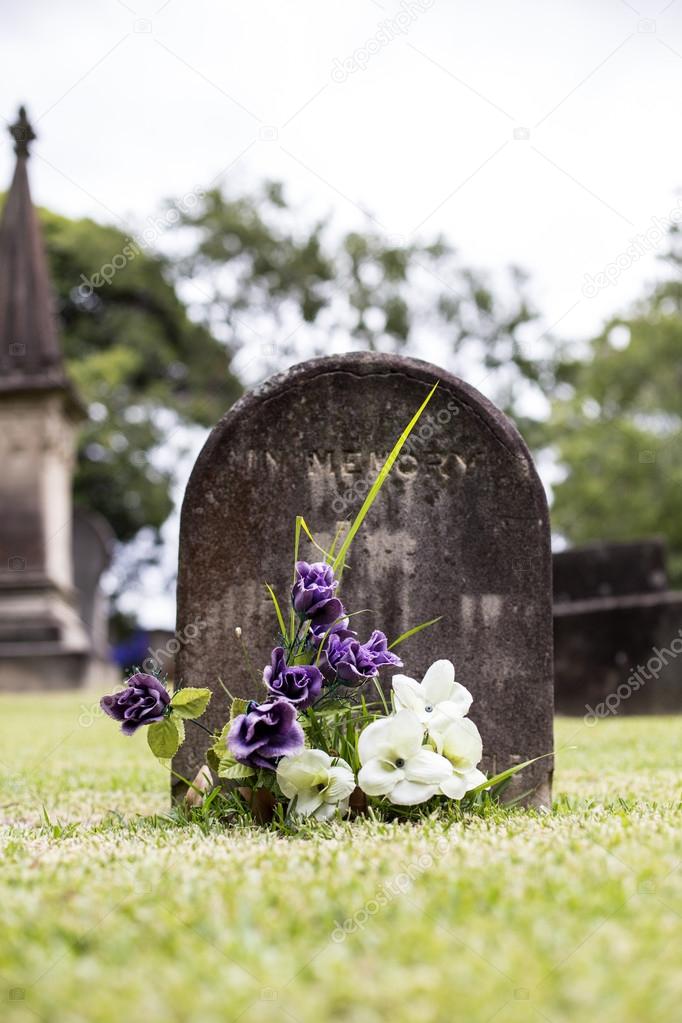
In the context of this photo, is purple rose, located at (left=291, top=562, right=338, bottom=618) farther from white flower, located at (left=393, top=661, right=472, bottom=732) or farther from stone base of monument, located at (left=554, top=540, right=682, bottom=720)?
stone base of monument, located at (left=554, top=540, right=682, bottom=720)

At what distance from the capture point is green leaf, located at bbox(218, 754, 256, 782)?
A: 3367 millimetres

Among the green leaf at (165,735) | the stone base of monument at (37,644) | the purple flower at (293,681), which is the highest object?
the purple flower at (293,681)

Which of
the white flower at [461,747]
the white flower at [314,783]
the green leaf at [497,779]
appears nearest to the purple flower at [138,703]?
the white flower at [314,783]

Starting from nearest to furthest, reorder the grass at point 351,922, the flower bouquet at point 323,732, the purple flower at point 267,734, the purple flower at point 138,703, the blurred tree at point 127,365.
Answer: the grass at point 351,922
the purple flower at point 267,734
the flower bouquet at point 323,732
the purple flower at point 138,703
the blurred tree at point 127,365

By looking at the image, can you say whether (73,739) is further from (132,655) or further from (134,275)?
(134,275)

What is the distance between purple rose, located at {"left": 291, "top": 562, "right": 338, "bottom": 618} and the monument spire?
1352 centimetres

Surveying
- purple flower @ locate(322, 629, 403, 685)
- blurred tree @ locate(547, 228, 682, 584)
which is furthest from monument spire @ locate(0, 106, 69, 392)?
purple flower @ locate(322, 629, 403, 685)

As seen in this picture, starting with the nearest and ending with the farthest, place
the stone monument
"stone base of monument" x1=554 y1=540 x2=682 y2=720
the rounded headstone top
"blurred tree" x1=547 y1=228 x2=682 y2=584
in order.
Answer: the rounded headstone top → "stone base of monument" x1=554 y1=540 x2=682 y2=720 → the stone monument → "blurred tree" x1=547 y1=228 x2=682 y2=584

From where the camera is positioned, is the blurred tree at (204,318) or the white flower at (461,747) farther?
the blurred tree at (204,318)

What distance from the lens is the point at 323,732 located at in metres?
3.60

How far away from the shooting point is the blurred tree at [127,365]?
26.5 meters

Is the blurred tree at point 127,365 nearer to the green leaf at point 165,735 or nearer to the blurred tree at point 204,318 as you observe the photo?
the blurred tree at point 204,318

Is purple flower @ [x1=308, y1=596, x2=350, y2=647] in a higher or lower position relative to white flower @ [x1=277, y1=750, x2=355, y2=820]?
higher

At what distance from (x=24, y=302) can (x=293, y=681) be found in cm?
1528
